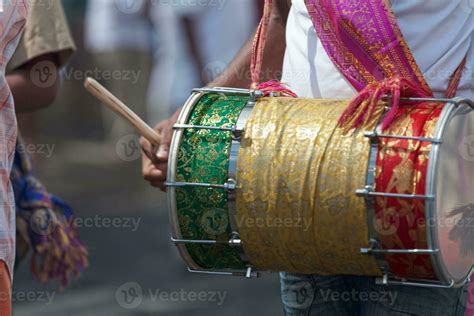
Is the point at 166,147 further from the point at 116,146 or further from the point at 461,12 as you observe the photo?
the point at 116,146

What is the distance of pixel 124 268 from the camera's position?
7.43 m

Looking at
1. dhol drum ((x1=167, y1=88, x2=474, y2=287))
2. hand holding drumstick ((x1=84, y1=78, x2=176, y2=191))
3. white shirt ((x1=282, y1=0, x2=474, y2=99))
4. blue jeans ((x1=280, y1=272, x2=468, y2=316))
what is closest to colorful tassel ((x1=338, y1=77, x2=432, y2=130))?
dhol drum ((x1=167, y1=88, x2=474, y2=287))

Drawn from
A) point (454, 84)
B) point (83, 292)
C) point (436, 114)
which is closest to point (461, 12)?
point (454, 84)

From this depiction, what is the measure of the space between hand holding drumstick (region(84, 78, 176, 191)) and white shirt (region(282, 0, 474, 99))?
1.23 feet

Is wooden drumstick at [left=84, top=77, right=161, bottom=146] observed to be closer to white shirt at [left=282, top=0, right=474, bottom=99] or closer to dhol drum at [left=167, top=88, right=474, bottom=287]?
dhol drum at [left=167, top=88, right=474, bottom=287]

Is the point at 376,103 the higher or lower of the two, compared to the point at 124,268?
higher

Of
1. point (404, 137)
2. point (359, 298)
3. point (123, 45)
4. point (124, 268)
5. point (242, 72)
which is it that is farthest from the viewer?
point (123, 45)

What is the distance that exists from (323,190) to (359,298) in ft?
1.41

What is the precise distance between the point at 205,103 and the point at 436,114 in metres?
0.50

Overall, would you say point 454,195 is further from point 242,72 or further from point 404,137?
point 242,72

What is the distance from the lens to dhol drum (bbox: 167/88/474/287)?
270 centimetres

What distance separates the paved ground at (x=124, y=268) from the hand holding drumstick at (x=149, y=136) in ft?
10.1

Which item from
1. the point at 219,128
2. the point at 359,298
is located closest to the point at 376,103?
the point at 219,128

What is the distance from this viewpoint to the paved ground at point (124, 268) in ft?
21.1
